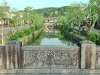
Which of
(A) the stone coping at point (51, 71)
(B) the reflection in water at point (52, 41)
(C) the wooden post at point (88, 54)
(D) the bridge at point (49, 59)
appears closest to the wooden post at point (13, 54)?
(D) the bridge at point (49, 59)

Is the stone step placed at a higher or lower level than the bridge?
lower

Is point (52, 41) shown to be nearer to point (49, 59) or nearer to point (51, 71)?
point (49, 59)

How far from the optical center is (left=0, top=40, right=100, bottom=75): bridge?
8406 millimetres

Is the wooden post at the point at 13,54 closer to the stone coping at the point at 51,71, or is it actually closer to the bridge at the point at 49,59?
the bridge at the point at 49,59

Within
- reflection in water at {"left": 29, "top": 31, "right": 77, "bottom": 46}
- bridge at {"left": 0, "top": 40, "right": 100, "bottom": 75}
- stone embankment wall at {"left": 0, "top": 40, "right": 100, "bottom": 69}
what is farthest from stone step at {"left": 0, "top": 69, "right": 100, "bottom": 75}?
reflection in water at {"left": 29, "top": 31, "right": 77, "bottom": 46}

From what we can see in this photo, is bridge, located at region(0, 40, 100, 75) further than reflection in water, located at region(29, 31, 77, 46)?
No

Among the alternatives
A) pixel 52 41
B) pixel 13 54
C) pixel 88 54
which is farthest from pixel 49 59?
pixel 52 41

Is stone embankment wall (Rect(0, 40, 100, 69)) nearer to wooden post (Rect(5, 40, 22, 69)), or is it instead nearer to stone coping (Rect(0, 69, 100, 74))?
wooden post (Rect(5, 40, 22, 69))

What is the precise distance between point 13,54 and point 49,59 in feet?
5.42

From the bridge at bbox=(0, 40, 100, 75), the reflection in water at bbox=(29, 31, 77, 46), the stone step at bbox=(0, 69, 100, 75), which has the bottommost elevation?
the reflection in water at bbox=(29, 31, 77, 46)

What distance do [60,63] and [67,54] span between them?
529 millimetres

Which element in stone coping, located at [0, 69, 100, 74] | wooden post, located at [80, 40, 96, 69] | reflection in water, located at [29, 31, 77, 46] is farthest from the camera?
reflection in water, located at [29, 31, 77, 46]

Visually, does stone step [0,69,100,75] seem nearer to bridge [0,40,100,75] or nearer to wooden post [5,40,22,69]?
bridge [0,40,100,75]

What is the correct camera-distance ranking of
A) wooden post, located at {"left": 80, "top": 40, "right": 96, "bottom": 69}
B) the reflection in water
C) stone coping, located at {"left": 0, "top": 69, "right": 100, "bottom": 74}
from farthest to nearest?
the reflection in water → stone coping, located at {"left": 0, "top": 69, "right": 100, "bottom": 74} → wooden post, located at {"left": 80, "top": 40, "right": 96, "bottom": 69}
